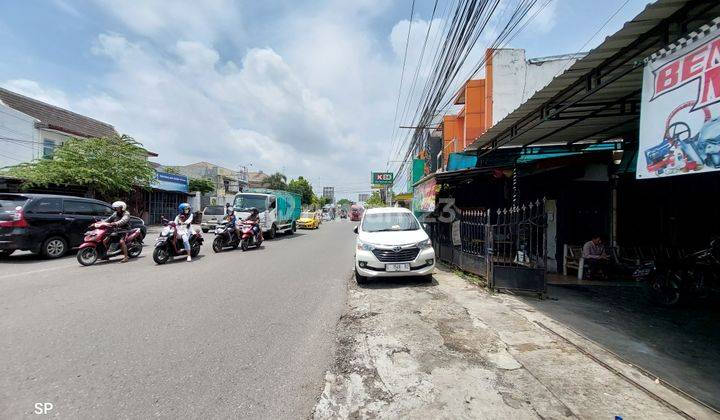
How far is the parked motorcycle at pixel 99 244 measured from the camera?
827 centimetres

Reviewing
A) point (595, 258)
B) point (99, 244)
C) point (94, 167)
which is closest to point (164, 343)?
point (99, 244)

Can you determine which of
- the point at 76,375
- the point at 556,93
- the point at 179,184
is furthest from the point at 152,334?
the point at 179,184

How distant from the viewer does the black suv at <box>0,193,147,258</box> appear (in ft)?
27.0

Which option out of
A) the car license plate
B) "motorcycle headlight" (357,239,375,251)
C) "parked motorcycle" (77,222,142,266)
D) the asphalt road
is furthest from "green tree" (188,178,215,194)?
the car license plate

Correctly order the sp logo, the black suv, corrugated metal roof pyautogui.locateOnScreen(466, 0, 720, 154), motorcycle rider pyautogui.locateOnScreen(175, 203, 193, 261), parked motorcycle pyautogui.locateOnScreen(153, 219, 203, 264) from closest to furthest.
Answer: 1. the sp logo
2. corrugated metal roof pyautogui.locateOnScreen(466, 0, 720, 154)
3. the black suv
4. parked motorcycle pyautogui.locateOnScreen(153, 219, 203, 264)
5. motorcycle rider pyautogui.locateOnScreen(175, 203, 193, 261)

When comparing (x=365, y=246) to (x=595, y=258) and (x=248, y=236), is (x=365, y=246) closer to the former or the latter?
(x=595, y=258)

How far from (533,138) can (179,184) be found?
27.9m

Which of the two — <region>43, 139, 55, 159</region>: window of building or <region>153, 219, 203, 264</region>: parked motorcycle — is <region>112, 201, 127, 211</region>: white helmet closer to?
<region>153, 219, 203, 264</region>: parked motorcycle

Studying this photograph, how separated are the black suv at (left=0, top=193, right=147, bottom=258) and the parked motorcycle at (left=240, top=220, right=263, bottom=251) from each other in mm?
4253

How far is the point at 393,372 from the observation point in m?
3.14

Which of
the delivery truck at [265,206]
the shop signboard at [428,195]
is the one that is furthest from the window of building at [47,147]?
the shop signboard at [428,195]

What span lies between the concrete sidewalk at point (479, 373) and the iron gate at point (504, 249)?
A: 119cm

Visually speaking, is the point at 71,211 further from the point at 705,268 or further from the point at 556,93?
the point at 705,268

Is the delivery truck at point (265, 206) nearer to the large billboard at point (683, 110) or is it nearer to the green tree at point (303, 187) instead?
the large billboard at point (683, 110)
